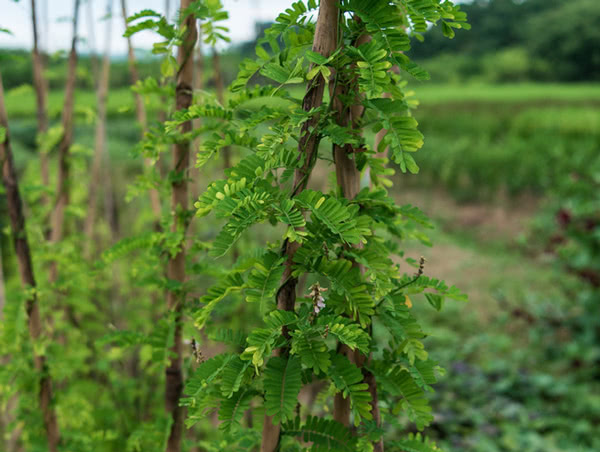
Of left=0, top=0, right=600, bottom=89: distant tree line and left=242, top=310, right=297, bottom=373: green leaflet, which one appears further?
left=0, top=0, right=600, bottom=89: distant tree line

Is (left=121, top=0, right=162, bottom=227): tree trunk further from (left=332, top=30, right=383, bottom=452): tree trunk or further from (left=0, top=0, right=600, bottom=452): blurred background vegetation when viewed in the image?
(left=332, top=30, right=383, bottom=452): tree trunk

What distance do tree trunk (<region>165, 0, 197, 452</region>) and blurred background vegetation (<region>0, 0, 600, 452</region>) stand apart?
0.12 m

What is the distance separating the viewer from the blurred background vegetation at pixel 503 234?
9.92ft

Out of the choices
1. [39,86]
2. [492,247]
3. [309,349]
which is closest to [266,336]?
[309,349]

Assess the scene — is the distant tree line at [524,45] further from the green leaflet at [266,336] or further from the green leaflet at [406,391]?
the green leaflet at [266,336]

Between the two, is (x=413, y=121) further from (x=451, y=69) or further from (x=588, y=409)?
(x=451, y=69)

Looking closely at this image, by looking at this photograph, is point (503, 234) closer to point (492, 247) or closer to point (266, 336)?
point (492, 247)

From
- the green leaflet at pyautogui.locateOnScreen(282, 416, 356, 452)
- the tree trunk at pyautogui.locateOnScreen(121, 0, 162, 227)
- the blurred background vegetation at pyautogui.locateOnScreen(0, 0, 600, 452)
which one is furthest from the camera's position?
the blurred background vegetation at pyautogui.locateOnScreen(0, 0, 600, 452)

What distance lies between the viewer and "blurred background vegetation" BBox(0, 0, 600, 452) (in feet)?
9.92

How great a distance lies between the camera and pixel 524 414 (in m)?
3.07

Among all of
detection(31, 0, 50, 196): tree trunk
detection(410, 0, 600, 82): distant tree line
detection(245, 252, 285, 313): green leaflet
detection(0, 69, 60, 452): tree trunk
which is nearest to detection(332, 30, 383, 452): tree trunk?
detection(245, 252, 285, 313): green leaflet

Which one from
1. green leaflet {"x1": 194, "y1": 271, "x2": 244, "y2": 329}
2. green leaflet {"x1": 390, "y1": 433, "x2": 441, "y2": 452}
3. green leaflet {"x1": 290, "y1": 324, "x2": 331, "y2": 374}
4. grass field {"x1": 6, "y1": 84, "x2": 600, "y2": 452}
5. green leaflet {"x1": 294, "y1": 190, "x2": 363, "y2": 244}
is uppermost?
green leaflet {"x1": 294, "y1": 190, "x2": 363, "y2": 244}

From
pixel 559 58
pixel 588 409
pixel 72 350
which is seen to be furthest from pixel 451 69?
pixel 72 350

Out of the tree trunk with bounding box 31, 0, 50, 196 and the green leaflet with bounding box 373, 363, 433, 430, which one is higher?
the tree trunk with bounding box 31, 0, 50, 196
